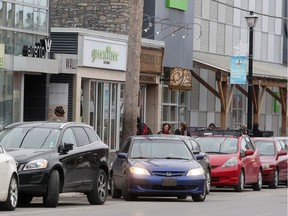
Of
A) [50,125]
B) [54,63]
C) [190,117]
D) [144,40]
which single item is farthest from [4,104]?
[190,117]

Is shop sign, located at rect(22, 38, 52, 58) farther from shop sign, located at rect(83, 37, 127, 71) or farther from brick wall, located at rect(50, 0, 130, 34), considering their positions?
brick wall, located at rect(50, 0, 130, 34)

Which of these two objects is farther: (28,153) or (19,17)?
(19,17)

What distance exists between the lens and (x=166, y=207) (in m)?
21.8

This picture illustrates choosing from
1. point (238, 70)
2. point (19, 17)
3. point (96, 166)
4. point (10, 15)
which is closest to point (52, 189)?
point (96, 166)

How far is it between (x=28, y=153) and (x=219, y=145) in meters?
11.0

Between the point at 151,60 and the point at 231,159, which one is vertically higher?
the point at 151,60

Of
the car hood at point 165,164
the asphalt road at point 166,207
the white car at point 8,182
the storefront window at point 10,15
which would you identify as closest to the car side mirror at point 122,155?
the car hood at point 165,164

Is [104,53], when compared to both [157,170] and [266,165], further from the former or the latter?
[157,170]

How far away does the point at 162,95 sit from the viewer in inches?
1718

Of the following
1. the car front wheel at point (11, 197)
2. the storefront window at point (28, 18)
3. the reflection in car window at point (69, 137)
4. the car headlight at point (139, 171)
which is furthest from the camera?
the storefront window at point (28, 18)

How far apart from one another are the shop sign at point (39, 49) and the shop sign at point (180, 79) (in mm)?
9423

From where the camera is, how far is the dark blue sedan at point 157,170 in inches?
931

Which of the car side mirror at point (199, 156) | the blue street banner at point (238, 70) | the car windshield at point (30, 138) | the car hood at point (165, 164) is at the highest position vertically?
the blue street banner at point (238, 70)

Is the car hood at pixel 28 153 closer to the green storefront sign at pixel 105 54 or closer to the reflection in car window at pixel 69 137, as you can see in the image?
the reflection in car window at pixel 69 137
